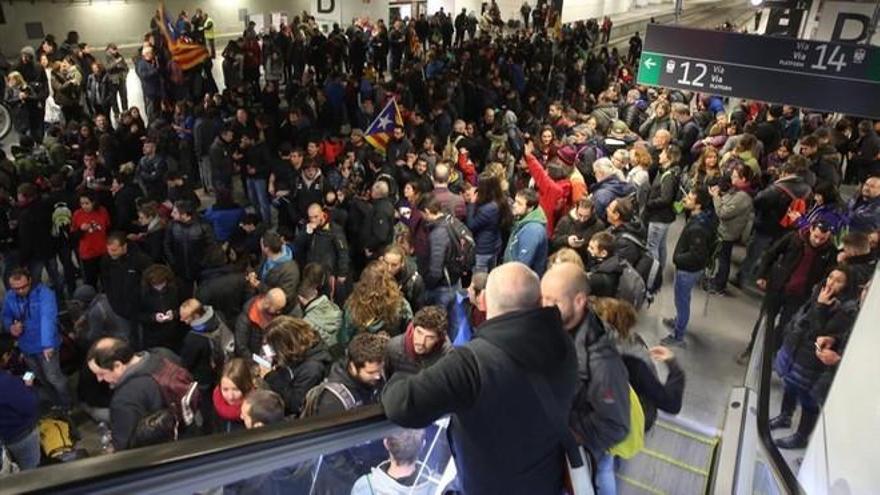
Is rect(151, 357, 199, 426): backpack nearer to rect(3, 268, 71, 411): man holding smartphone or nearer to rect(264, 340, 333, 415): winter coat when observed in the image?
rect(264, 340, 333, 415): winter coat

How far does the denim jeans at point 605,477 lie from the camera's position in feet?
10.8

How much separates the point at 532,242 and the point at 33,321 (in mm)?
4115

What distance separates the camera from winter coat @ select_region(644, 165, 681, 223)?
6902mm

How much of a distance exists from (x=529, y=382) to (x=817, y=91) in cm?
662

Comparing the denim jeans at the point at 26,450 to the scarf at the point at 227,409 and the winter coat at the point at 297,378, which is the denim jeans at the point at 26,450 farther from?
the winter coat at the point at 297,378

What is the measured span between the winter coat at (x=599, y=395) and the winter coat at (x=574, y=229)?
292 cm

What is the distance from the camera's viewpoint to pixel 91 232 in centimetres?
661

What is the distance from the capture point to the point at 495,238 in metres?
6.60

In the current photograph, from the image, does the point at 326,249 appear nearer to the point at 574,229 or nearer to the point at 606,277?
the point at 574,229

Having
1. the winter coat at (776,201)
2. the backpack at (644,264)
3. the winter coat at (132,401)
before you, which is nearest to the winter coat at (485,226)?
the backpack at (644,264)

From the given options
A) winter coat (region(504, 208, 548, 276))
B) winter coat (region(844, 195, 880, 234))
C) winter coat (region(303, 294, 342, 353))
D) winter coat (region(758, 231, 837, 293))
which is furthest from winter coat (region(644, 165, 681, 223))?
winter coat (region(303, 294, 342, 353))

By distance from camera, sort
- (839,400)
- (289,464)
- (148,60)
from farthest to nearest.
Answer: (148,60), (839,400), (289,464)

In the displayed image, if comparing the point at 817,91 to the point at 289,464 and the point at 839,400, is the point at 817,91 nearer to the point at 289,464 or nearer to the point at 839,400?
A: the point at 839,400

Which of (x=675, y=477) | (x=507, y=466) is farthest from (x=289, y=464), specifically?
(x=675, y=477)
